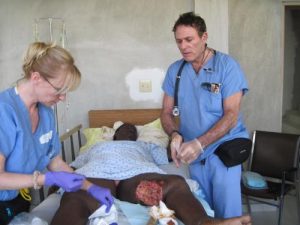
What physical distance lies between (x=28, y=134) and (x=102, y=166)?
2.36 feet

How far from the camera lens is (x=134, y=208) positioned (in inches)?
69.6

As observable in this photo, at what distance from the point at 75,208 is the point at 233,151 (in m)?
0.80

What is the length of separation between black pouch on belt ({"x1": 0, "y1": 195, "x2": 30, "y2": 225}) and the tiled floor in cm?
200

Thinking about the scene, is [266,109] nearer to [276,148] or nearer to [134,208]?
[276,148]

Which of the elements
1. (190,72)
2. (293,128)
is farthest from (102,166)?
(293,128)

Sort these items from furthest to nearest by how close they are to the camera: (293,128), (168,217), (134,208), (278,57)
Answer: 1. (293,128)
2. (278,57)
3. (134,208)
4. (168,217)

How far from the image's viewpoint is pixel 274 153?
2.83 meters

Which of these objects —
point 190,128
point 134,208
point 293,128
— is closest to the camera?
point 134,208

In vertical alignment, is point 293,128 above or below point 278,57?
below

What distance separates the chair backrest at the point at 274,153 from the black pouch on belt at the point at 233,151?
40.0 inches

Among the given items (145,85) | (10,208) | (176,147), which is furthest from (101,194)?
(145,85)

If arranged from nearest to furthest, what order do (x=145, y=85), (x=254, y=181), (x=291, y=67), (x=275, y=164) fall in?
(x=254, y=181) → (x=275, y=164) → (x=145, y=85) → (x=291, y=67)

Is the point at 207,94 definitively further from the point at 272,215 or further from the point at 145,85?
the point at 272,215

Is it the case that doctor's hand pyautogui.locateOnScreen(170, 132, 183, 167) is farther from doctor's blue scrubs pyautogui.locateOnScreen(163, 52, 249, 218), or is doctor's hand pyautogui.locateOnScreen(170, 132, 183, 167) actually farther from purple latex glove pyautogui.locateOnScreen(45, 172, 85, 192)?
purple latex glove pyautogui.locateOnScreen(45, 172, 85, 192)
